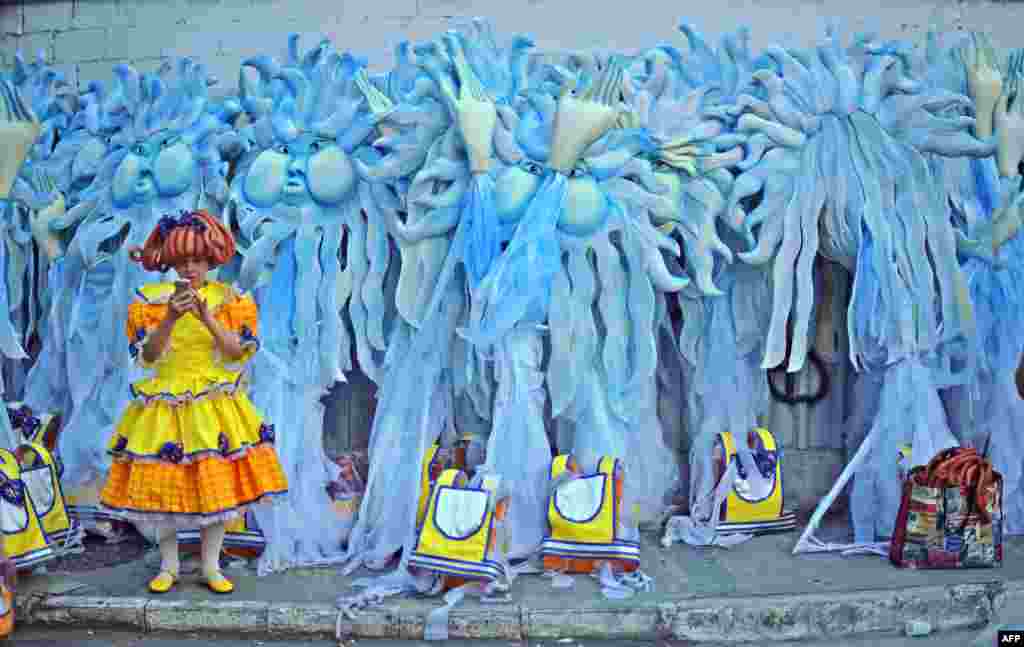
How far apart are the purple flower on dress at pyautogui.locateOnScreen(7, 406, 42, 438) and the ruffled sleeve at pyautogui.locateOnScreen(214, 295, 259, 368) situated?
1.45m

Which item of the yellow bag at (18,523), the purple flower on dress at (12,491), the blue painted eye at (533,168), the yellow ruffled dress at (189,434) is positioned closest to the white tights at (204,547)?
the yellow ruffled dress at (189,434)

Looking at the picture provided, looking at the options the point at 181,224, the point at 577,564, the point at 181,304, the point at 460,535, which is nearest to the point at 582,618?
the point at 577,564

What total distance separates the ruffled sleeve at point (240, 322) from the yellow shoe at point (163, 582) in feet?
3.01

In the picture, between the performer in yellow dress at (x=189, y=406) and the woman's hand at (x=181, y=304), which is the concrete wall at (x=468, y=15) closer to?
the performer in yellow dress at (x=189, y=406)

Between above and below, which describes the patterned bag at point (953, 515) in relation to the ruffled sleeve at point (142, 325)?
below

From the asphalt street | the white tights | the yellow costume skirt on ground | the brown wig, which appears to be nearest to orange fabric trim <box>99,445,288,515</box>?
the yellow costume skirt on ground

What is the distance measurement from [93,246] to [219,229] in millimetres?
1336

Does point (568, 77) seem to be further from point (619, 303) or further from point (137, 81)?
point (137, 81)

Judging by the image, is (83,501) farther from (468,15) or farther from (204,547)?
(468,15)

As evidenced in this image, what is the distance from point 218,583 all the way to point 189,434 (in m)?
0.65

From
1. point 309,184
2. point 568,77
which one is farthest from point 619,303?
point 309,184

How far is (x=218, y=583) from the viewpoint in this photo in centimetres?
472

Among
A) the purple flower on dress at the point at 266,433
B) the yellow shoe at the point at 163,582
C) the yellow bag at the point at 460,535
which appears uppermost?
the purple flower on dress at the point at 266,433

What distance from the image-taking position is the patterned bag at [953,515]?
4.97 meters
